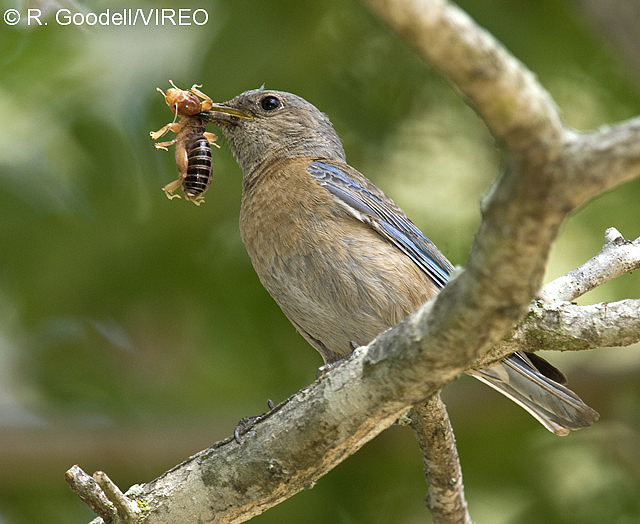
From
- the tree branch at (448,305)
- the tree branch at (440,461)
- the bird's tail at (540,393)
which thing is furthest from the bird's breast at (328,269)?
the tree branch at (448,305)

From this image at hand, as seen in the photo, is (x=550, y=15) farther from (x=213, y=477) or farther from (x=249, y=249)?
(x=213, y=477)

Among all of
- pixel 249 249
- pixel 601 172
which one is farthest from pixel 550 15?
pixel 601 172

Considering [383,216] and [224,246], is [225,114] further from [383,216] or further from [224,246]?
[383,216]

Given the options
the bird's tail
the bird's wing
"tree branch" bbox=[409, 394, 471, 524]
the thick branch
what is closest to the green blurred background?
the bird's wing

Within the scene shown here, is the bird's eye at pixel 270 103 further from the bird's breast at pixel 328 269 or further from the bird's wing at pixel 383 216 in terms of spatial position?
the bird's breast at pixel 328 269

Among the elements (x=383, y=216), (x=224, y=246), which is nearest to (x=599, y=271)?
(x=383, y=216)

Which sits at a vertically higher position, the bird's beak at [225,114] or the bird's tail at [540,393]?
the bird's beak at [225,114]

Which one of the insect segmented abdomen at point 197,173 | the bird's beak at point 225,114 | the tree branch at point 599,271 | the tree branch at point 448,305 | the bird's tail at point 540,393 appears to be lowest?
the tree branch at point 448,305
